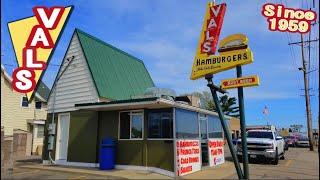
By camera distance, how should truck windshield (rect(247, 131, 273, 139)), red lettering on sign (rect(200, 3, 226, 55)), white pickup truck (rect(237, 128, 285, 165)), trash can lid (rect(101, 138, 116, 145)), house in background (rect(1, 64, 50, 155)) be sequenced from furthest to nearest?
house in background (rect(1, 64, 50, 155))
truck windshield (rect(247, 131, 273, 139))
white pickup truck (rect(237, 128, 285, 165))
trash can lid (rect(101, 138, 116, 145))
red lettering on sign (rect(200, 3, 226, 55))

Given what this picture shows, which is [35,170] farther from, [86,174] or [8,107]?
[8,107]

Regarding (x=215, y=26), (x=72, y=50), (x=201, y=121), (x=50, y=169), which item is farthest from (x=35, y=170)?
(x=215, y=26)

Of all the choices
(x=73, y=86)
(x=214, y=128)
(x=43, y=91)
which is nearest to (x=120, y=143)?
(x=73, y=86)

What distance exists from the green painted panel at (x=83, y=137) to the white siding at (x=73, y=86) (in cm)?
70

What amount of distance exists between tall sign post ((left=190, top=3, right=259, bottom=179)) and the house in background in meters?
22.1

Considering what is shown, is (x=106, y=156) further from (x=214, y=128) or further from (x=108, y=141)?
(x=214, y=128)

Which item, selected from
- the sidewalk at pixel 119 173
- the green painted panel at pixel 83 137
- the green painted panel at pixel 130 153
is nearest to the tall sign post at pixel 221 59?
the sidewalk at pixel 119 173

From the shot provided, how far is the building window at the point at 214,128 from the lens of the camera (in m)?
20.9

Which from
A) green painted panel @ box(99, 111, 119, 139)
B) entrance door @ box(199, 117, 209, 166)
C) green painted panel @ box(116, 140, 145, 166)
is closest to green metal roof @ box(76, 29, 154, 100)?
green painted panel @ box(99, 111, 119, 139)

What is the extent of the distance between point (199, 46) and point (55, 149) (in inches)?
412

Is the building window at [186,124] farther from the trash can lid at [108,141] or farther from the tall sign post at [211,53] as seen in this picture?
the tall sign post at [211,53]

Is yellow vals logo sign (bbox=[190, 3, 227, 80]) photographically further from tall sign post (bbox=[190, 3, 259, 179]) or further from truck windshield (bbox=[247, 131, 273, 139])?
truck windshield (bbox=[247, 131, 273, 139])

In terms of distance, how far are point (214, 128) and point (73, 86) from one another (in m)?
8.31

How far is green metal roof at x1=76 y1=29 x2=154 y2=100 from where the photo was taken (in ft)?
63.7
